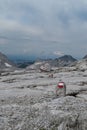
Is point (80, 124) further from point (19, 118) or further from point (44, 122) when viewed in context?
point (19, 118)

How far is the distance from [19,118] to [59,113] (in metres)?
2.42

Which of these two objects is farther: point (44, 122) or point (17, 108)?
point (17, 108)

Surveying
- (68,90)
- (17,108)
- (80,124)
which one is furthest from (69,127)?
(68,90)

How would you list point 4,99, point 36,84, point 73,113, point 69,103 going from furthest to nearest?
point 36,84
point 4,99
point 69,103
point 73,113

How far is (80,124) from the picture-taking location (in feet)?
57.8

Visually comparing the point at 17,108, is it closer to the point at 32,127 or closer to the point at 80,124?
the point at 32,127

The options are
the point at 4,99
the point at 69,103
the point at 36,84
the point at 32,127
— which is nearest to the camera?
the point at 32,127

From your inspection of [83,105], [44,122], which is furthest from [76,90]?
[44,122]

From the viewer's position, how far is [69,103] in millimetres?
19109

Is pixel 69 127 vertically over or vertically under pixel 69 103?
under

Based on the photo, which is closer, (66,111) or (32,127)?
(32,127)

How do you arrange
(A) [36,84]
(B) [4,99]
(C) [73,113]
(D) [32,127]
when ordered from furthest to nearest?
(A) [36,84] < (B) [4,99] < (C) [73,113] < (D) [32,127]

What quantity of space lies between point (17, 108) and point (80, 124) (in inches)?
160

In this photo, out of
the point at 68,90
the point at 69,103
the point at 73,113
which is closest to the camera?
the point at 73,113
